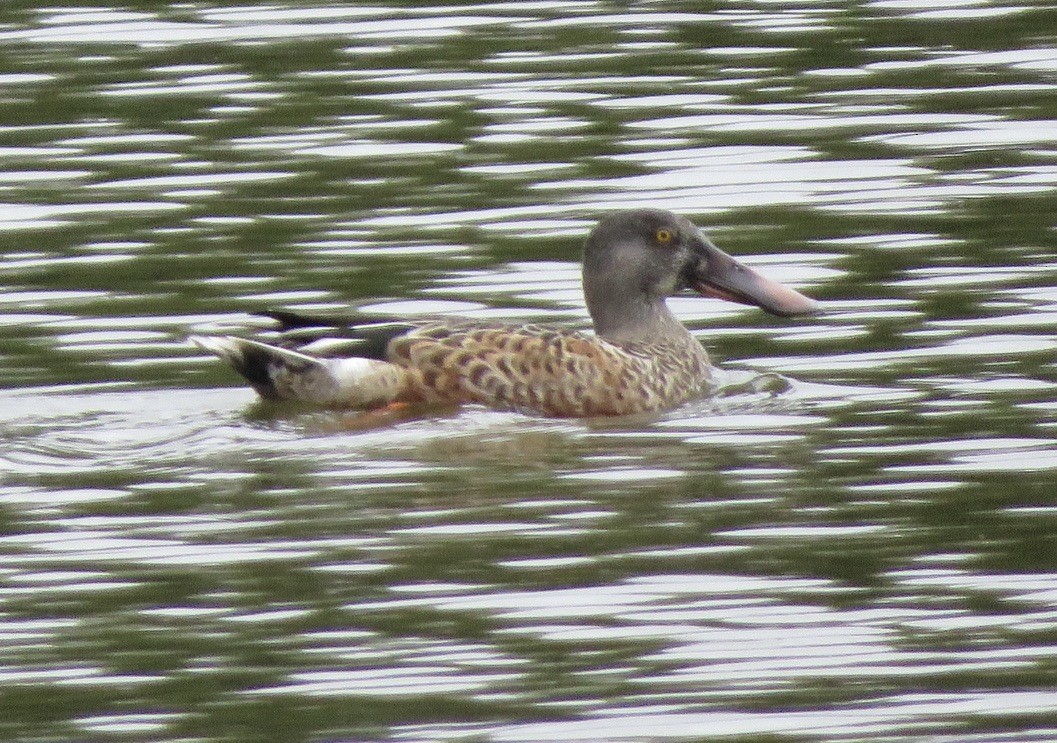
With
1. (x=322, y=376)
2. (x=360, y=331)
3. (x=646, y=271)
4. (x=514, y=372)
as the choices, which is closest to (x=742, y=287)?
(x=646, y=271)

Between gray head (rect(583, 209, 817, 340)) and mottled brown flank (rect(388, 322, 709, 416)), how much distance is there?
0.74 m

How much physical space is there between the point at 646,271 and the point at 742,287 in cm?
40

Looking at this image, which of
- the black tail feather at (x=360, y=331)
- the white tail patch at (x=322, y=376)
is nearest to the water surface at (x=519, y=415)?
the white tail patch at (x=322, y=376)

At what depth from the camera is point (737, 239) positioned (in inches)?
489

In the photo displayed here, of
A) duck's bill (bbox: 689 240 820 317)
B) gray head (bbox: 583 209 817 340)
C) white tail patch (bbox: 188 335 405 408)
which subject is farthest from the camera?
gray head (bbox: 583 209 817 340)

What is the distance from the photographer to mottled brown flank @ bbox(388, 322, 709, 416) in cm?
1018

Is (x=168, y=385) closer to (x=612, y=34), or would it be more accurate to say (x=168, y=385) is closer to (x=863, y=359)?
(x=863, y=359)

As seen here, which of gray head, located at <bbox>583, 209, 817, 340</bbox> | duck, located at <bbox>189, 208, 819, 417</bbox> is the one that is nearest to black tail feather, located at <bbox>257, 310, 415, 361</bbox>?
duck, located at <bbox>189, 208, 819, 417</bbox>

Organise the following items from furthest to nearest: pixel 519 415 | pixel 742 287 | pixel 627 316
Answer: pixel 627 316 < pixel 742 287 < pixel 519 415

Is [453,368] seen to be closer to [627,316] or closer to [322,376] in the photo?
[322,376]

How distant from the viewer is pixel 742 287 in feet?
36.3

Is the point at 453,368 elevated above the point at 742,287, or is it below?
below

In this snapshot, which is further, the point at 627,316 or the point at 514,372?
the point at 627,316

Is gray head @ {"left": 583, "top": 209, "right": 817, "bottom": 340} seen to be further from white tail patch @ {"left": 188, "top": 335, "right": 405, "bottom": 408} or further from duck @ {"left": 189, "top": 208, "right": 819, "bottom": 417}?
white tail patch @ {"left": 188, "top": 335, "right": 405, "bottom": 408}
